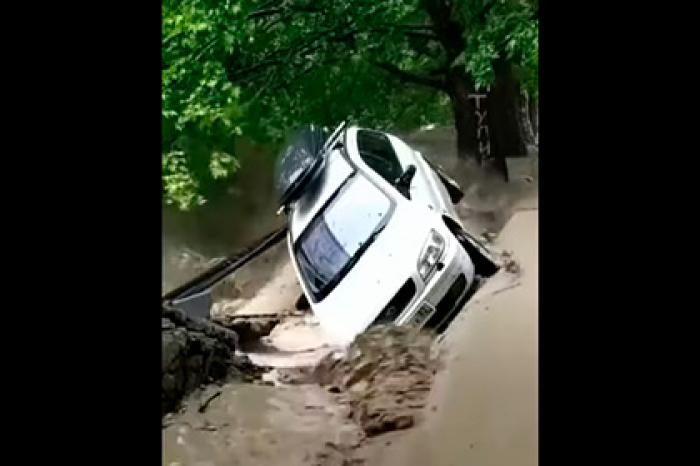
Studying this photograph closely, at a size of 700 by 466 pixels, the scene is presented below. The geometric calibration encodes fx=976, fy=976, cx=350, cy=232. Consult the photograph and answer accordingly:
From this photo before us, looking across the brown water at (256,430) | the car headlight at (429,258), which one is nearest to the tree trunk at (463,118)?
the car headlight at (429,258)

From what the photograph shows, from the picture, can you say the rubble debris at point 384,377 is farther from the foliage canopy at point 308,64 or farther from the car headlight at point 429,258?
the foliage canopy at point 308,64

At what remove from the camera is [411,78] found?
1338 mm

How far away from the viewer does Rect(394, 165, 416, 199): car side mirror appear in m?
1.33

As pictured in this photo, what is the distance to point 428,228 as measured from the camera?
1.33 metres

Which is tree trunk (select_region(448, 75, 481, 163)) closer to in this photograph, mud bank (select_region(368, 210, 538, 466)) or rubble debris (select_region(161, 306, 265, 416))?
mud bank (select_region(368, 210, 538, 466))

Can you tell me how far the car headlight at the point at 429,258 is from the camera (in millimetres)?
1321

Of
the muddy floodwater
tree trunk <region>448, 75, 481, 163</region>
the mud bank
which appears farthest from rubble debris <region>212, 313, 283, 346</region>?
tree trunk <region>448, 75, 481, 163</region>

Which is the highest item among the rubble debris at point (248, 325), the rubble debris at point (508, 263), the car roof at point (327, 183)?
the car roof at point (327, 183)

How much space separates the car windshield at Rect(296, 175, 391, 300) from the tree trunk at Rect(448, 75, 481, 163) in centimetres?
13

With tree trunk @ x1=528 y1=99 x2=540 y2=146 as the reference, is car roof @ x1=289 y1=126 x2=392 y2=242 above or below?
below

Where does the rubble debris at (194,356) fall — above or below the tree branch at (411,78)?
below
